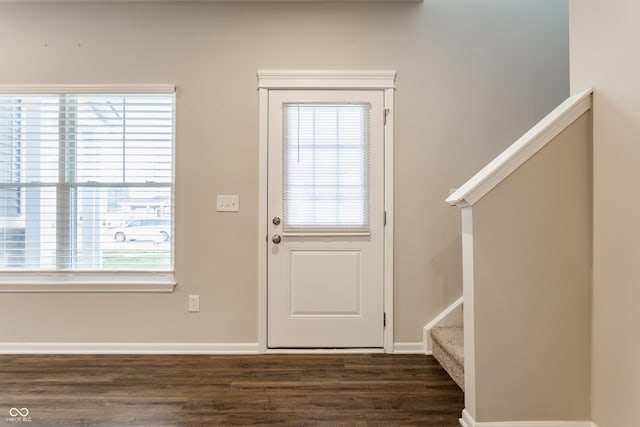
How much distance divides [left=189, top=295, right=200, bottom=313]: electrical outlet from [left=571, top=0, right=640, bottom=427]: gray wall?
2.44 m

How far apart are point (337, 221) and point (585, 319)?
5.18 ft

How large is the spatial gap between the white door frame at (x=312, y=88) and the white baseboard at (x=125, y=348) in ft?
0.85

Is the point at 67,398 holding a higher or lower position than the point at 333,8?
lower

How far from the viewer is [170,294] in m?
2.69

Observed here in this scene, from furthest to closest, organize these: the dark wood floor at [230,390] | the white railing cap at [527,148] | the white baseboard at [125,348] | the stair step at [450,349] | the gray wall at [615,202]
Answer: the white baseboard at [125,348]
the stair step at [450,349]
the dark wood floor at [230,390]
the white railing cap at [527,148]
the gray wall at [615,202]

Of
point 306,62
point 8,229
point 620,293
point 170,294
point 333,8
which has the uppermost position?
point 333,8

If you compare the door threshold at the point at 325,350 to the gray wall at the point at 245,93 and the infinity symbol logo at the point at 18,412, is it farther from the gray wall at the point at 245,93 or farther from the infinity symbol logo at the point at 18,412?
the infinity symbol logo at the point at 18,412

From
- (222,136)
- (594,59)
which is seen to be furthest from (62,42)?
(594,59)

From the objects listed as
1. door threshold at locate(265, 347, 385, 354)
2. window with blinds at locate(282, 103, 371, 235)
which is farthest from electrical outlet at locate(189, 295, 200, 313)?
window with blinds at locate(282, 103, 371, 235)

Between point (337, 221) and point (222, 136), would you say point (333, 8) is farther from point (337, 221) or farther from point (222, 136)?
point (337, 221)

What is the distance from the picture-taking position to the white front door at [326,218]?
2691mm

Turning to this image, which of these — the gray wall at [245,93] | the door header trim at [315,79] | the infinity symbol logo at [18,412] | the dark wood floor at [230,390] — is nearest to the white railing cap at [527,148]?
the gray wall at [245,93]

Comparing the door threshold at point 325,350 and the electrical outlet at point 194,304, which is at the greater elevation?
the electrical outlet at point 194,304

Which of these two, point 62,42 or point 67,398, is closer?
point 67,398
